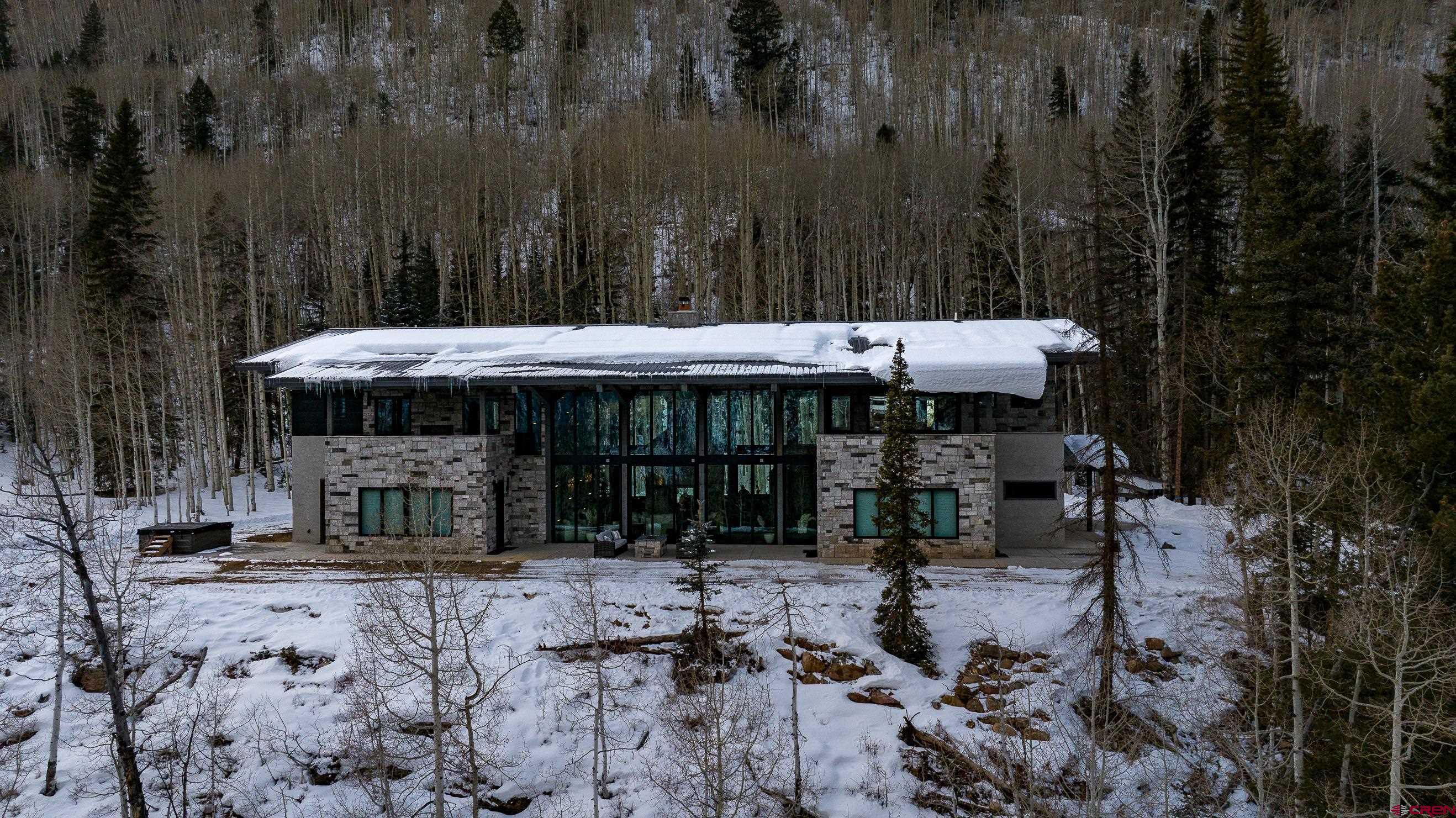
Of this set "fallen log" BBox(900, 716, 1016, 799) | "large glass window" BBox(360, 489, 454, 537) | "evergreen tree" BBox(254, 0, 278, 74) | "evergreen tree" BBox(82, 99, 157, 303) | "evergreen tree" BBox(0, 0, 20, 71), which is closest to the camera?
"fallen log" BBox(900, 716, 1016, 799)

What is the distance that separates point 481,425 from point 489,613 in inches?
245

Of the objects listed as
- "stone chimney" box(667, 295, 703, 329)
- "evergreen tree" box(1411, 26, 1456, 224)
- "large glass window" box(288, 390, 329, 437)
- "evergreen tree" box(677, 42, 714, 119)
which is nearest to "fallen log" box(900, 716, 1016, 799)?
"evergreen tree" box(1411, 26, 1456, 224)

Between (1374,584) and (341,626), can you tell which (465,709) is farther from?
(1374,584)

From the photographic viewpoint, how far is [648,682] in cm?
1541

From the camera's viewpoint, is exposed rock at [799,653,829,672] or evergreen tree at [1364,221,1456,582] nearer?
evergreen tree at [1364,221,1456,582]

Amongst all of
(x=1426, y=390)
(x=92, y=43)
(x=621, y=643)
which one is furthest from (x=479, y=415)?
Answer: (x=92, y=43)

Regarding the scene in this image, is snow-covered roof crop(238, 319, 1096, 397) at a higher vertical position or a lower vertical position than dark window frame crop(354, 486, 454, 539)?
higher

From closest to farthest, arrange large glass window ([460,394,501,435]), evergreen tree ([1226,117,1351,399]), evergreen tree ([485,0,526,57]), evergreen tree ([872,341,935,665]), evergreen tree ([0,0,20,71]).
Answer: evergreen tree ([872,341,935,665]), evergreen tree ([1226,117,1351,399]), large glass window ([460,394,501,435]), evergreen tree ([485,0,526,57]), evergreen tree ([0,0,20,71])

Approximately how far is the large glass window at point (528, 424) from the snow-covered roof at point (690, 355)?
130 cm

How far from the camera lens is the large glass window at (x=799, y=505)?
21.9 m

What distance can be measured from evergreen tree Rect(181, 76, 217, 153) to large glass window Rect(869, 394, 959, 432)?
51.5 m

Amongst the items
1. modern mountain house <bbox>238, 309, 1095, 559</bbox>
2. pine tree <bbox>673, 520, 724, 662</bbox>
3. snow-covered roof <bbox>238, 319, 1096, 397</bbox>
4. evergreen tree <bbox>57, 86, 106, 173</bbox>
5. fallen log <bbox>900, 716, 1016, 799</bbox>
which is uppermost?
evergreen tree <bbox>57, 86, 106, 173</bbox>

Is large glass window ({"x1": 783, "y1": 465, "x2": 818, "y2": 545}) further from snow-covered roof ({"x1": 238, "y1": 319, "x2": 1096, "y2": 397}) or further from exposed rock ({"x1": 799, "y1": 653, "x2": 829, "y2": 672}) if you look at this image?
exposed rock ({"x1": 799, "y1": 653, "x2": 829, "y2": 672})

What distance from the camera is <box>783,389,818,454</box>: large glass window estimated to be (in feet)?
71.7
